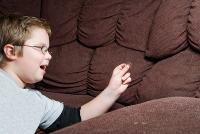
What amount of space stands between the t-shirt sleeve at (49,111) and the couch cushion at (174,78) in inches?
19.7

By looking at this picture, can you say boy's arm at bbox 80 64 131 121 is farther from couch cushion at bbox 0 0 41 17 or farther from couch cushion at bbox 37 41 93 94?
couch cushion at bbox 0 0 41 17

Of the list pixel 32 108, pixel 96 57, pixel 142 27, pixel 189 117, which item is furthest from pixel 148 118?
pixel 96 57

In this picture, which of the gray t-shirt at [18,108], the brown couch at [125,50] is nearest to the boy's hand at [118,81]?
the brown couch at [125,50]

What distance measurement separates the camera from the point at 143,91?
181cm

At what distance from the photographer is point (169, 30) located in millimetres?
1784

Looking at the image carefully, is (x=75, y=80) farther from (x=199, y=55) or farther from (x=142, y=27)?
(x=199, y=55)

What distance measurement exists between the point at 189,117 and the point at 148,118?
4.6 inches

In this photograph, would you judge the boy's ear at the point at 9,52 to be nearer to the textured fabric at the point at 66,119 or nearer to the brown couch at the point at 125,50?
the textured fabric at the point at 66,119

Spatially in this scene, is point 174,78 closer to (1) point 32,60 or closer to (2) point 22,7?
(1) point 32,60

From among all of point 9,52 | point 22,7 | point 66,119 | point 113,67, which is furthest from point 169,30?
point 22,7

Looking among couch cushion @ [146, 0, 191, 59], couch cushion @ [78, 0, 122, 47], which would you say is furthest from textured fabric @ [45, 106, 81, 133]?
couch cushion @ [78, 0, 122, 47]

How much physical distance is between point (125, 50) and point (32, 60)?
Answer: 0.73 meters

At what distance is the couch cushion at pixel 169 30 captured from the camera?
176 centimetres

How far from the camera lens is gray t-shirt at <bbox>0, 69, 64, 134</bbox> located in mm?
1201
